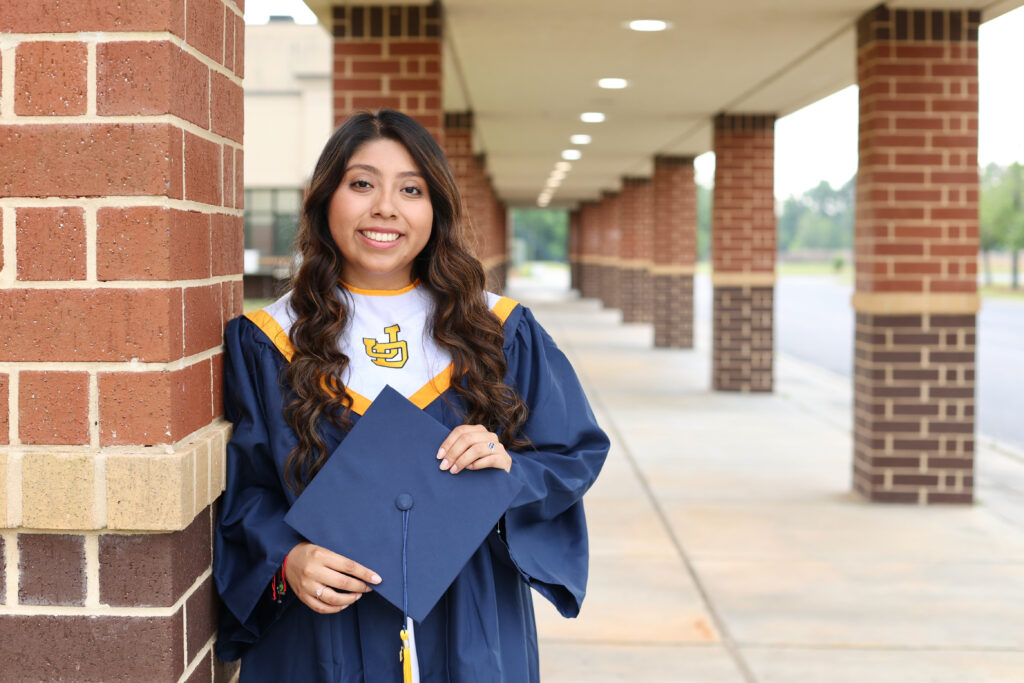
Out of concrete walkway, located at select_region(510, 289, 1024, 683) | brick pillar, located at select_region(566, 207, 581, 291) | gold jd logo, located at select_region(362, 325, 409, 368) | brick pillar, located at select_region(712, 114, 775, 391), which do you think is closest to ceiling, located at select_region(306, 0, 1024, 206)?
brick pillar, located at select_region(712, 114, 775, 391)

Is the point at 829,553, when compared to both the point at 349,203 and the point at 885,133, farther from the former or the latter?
the point at 349,203

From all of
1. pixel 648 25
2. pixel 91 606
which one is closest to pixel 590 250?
pixel 648 25

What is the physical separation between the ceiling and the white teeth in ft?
16.1

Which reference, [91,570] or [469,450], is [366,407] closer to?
[469,450]

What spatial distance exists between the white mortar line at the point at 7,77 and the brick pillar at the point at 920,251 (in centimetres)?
607

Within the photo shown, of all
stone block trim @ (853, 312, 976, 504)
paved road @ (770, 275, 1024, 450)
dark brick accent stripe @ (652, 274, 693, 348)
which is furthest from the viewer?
dark brick accent stripe @ (652, 274, 693, 348)

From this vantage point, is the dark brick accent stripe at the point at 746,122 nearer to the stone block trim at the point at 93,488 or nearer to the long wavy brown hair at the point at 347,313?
the long wavy brown hair at the point at 347,313

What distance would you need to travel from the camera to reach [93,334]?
5.16ft

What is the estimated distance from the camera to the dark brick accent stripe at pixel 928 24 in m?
6.78

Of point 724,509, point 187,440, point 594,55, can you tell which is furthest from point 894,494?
point 187,440

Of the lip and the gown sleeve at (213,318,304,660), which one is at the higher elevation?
the lip

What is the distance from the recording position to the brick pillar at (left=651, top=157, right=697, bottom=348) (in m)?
17.4

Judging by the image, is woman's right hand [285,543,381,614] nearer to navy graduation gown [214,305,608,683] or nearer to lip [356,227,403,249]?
navy graduation gown [214,305,608,683]

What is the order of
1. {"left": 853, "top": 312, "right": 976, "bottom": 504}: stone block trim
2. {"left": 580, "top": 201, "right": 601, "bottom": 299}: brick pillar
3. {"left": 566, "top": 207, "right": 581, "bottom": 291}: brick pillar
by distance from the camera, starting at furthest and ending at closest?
1. {"left": 566, "top": 207, "right": 581, "bottom": 291}: brick pillar
2. {"left": 580, "top": 201, "right": 601, "bottom": 299}: brick pillar
3. {"left": 853, "top": 312, "right": 976, "bottom": 504}: stone block trim
